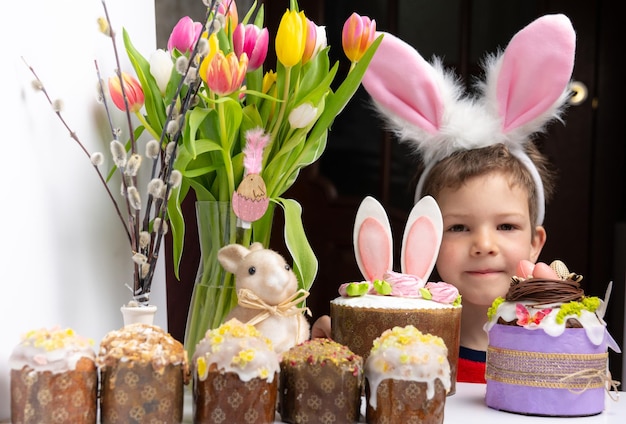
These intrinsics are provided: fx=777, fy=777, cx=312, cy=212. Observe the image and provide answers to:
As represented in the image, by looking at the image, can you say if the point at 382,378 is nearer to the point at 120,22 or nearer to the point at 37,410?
the point at 37,410

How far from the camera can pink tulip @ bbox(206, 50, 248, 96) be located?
0.82 m

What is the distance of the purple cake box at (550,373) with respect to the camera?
2.74 feet

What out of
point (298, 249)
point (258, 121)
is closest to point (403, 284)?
point (298, 249)

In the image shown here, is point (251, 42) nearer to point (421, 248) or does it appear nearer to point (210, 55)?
point (210, 55)

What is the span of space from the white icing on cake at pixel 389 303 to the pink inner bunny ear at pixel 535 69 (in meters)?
0.46

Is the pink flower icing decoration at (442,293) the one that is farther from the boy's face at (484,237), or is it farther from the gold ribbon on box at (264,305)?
the boy's face at (484,237)

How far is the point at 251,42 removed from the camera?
92 cm

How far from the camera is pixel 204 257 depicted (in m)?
0.94

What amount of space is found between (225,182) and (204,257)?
94mm

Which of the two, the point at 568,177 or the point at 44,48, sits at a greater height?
the point at 44,48

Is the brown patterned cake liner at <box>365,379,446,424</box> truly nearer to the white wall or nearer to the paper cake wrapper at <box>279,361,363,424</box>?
the paper cake wrapper at <box>279,361,363,424</box>

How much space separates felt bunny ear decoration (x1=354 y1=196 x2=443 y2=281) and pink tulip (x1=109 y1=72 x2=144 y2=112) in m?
0.30

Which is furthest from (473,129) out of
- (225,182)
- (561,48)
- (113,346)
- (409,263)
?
(113,346)

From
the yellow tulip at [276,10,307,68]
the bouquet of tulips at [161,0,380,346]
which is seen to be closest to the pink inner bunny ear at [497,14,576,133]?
the bouquet of tulips at [161,0,380,346]
